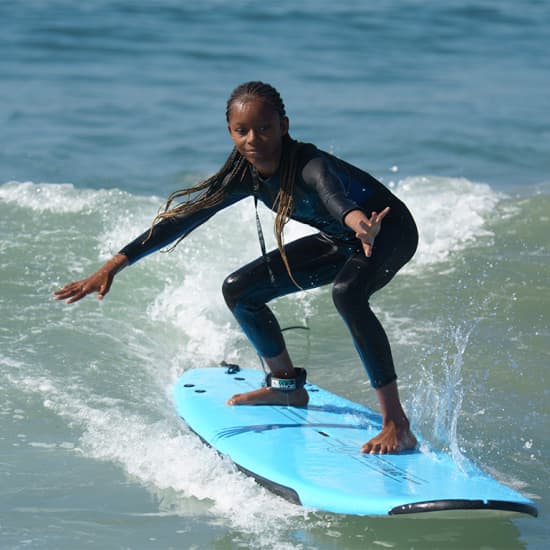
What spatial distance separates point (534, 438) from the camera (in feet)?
17.2

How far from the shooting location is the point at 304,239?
16.4ft

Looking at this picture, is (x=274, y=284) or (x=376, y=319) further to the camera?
(x=274, y=284)

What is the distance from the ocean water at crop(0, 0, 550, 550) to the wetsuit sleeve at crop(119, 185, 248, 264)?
0.95 m

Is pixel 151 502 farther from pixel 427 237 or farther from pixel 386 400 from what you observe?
pixel 427 237

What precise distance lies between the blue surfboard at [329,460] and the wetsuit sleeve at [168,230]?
96cm

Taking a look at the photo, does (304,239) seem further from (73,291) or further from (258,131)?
(73,291)

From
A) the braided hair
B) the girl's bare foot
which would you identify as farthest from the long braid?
the girl's bare foot

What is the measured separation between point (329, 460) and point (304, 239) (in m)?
1.04

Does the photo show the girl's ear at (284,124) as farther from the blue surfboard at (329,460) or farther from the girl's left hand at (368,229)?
the blue surfboard at (329,460)

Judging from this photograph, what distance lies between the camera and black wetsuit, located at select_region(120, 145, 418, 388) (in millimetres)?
4445

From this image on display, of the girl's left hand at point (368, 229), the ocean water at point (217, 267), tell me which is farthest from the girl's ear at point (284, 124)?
the ocean water at point (217, 267)

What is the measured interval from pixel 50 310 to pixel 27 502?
8.73 feet

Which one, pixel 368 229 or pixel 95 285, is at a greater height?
pixel 368 229

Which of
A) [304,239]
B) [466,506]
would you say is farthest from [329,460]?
[304,239]
